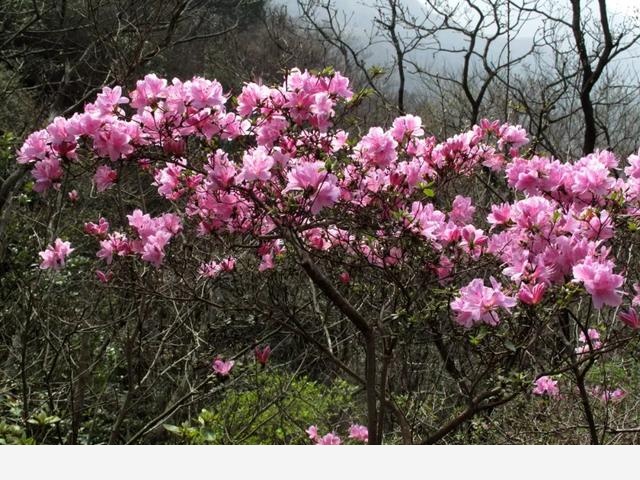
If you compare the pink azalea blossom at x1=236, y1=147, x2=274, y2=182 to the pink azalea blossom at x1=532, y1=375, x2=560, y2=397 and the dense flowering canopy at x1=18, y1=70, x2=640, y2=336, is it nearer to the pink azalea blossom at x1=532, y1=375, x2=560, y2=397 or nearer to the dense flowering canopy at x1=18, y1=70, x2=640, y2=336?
the dense flowering canopy at x1=18, y1=70, x2=640, y2=336

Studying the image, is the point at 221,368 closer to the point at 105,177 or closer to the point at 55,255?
the point at 55,255

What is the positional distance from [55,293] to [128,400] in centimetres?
199

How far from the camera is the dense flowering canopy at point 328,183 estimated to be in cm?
161

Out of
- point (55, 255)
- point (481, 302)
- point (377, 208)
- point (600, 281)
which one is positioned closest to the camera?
point (600, 281)

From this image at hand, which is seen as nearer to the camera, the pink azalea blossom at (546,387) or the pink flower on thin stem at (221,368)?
the pink flower on thin stem at (221,368)

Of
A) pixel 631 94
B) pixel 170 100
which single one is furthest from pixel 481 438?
pixel 631 94

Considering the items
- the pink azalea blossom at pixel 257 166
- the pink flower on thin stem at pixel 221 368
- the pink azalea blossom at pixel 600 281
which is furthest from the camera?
the pink flower on thin stem at pixel 221 368

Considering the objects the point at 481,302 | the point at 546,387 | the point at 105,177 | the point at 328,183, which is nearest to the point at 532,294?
the point at 481,302

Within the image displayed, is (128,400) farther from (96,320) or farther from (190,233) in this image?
(96,320)

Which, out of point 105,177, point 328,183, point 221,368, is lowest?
point 221,368

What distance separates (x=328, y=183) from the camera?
5.51 feet

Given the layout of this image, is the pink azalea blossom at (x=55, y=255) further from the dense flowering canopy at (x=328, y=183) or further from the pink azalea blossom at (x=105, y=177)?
the pink azalea blossom at (x=105, y=177)

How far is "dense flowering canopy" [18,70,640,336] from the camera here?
1.61 meters

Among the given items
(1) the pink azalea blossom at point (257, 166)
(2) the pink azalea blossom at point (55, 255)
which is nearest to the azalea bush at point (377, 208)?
(1) the pink azalea blossom at point (257, 166)
